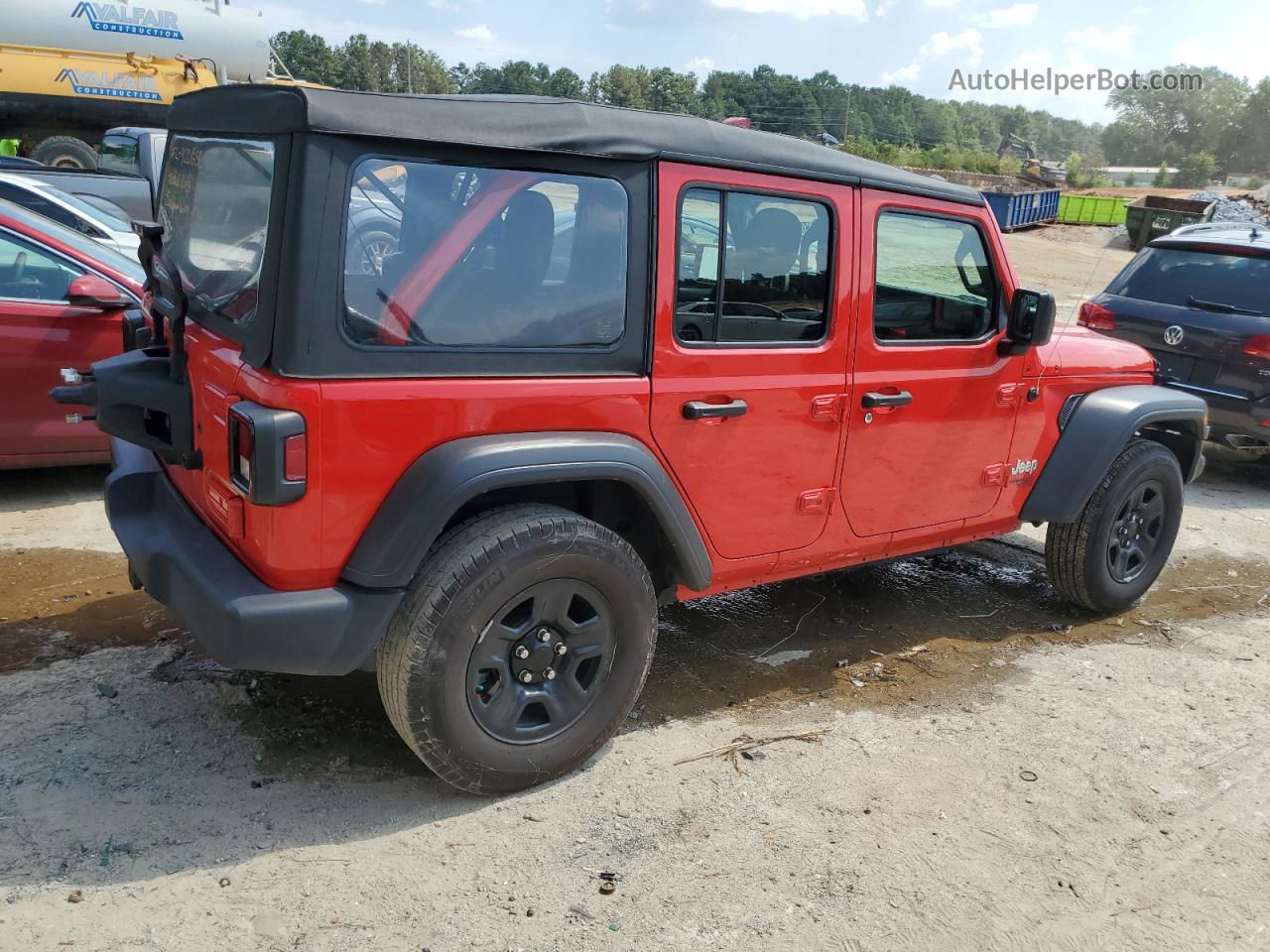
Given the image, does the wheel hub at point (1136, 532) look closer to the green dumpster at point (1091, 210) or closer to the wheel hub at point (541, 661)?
the wheel hub at point (541, 661)

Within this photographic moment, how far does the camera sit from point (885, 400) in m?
3.64

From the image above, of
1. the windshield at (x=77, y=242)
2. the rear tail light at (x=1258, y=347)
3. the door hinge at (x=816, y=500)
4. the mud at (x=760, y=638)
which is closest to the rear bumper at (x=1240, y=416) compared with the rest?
the rear tail light at (x=1258, y=347)

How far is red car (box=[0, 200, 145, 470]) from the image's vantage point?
5.18 m

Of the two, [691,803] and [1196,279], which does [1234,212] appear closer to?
[1196,279]

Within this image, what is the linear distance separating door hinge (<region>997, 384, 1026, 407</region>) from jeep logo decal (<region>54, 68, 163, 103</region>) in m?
20.6

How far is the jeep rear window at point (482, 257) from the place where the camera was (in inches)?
104

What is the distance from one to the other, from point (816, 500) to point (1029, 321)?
1.16 m

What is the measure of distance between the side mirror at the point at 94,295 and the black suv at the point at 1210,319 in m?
6.49

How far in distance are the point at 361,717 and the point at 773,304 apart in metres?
1.96

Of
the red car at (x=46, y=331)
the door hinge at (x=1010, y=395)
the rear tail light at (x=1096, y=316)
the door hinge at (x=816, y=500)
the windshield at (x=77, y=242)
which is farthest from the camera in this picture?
the rear tail light at (x=1096, y=316)

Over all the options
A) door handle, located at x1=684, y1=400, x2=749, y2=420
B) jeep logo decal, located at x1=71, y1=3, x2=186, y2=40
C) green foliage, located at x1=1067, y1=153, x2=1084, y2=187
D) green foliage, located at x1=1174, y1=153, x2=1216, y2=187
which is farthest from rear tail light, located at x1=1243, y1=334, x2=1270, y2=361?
green foliage, located at x1=1174, y1=153, x2=1216, y2=187

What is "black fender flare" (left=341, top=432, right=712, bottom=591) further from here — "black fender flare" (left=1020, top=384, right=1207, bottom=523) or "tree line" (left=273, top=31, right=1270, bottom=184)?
"tree line" (left=273, top=31, right=1270, bottom=184)

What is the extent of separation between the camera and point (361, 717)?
11.4ft

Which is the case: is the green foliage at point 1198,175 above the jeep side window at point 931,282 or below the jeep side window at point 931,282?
above
